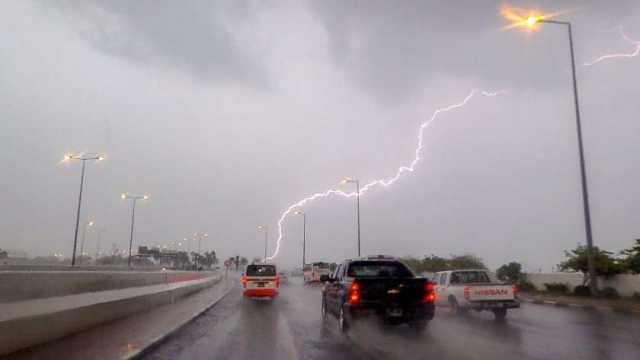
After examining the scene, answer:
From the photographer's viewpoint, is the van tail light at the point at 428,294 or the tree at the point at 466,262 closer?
the van tail light at the point at 428,294

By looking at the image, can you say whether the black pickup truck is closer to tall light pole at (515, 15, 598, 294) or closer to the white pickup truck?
the white pickup truck

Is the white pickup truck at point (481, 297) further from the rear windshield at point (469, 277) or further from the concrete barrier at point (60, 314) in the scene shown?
the concrete barrier at point (60, 314)

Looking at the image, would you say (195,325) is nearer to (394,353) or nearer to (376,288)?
(376,288)

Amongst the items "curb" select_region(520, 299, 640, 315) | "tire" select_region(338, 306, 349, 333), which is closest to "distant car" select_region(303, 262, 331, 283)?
"curb" select_region(520, 299, 640, 315)

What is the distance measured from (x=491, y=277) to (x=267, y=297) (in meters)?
13.6

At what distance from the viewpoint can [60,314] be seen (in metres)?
11.0

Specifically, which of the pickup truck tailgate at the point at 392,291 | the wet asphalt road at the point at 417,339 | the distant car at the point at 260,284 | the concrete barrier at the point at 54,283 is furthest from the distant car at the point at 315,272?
the pickup truck tailgate at the point at 392,291

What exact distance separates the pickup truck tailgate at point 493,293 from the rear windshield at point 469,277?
2.25 meters

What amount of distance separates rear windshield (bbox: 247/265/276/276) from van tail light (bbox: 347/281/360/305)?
1740 centimetres

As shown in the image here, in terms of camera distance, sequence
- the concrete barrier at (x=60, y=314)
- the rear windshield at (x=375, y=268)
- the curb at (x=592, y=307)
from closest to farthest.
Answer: the concrete barrier at (x=60, y=314), the rear windshield at (x=375, y=268), the curb at (x=592, y=307)

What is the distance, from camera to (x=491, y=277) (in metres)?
20.4

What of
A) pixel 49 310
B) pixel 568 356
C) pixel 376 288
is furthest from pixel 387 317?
pixel 49 310

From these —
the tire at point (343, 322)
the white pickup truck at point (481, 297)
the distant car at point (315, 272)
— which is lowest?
the tire at point (343, 322)

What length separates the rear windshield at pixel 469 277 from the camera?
19.8 metres
